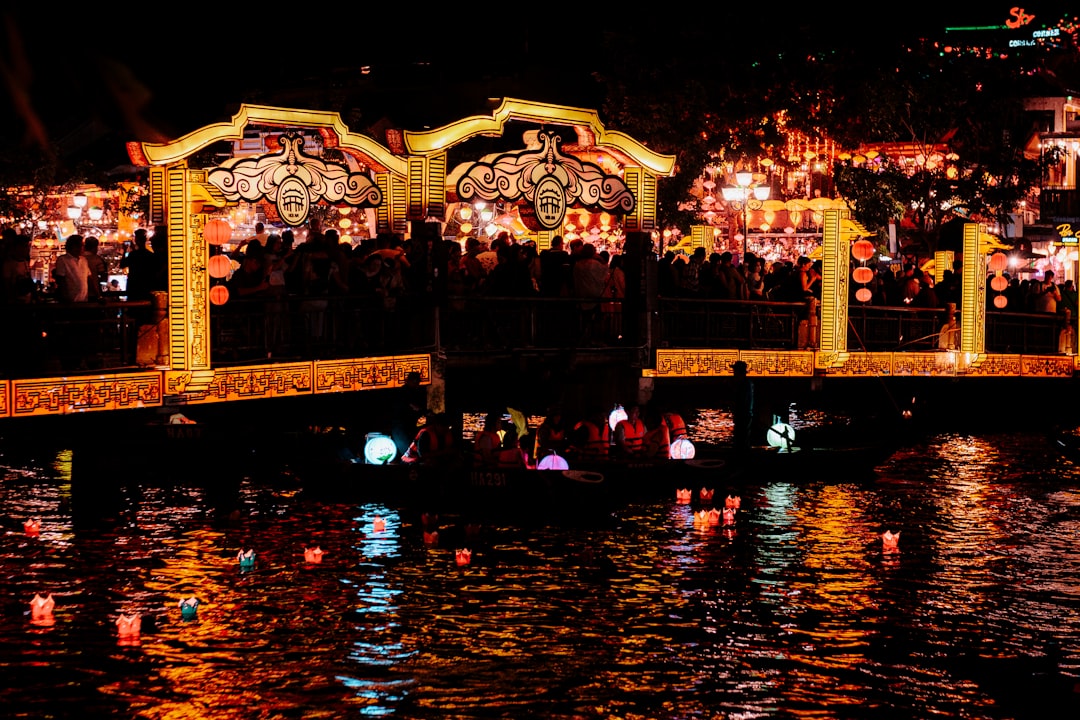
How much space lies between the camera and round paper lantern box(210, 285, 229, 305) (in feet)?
66.5

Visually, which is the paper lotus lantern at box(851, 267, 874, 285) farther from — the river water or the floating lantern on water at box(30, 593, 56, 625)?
the floating lantern on water at box(30, 593, 56, 625)

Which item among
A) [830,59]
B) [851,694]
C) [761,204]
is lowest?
[851,694]

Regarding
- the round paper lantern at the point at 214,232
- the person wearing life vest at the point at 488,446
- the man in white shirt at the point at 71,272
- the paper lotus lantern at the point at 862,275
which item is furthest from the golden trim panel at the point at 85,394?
the paper lotus lantern at the point at 862,275

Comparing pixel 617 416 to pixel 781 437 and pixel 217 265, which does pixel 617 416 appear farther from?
pixel 217 265

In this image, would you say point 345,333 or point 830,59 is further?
point 830,59

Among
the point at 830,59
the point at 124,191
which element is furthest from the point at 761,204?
the point at 124,191

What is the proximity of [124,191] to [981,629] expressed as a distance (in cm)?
2720

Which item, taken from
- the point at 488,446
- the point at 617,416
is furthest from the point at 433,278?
the point at 488,446

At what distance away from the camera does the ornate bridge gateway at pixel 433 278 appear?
788 inches

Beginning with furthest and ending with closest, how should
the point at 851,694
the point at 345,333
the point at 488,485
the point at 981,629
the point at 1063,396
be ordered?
the point at 1063,396
the point at 345,333
the point at 488,485
the point at 981,629
the point at 851,694

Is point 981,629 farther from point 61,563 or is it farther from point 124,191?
point 124,191

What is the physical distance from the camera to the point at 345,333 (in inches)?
888

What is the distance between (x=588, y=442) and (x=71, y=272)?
23.1 ft

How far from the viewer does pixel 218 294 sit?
20281 millimetres
